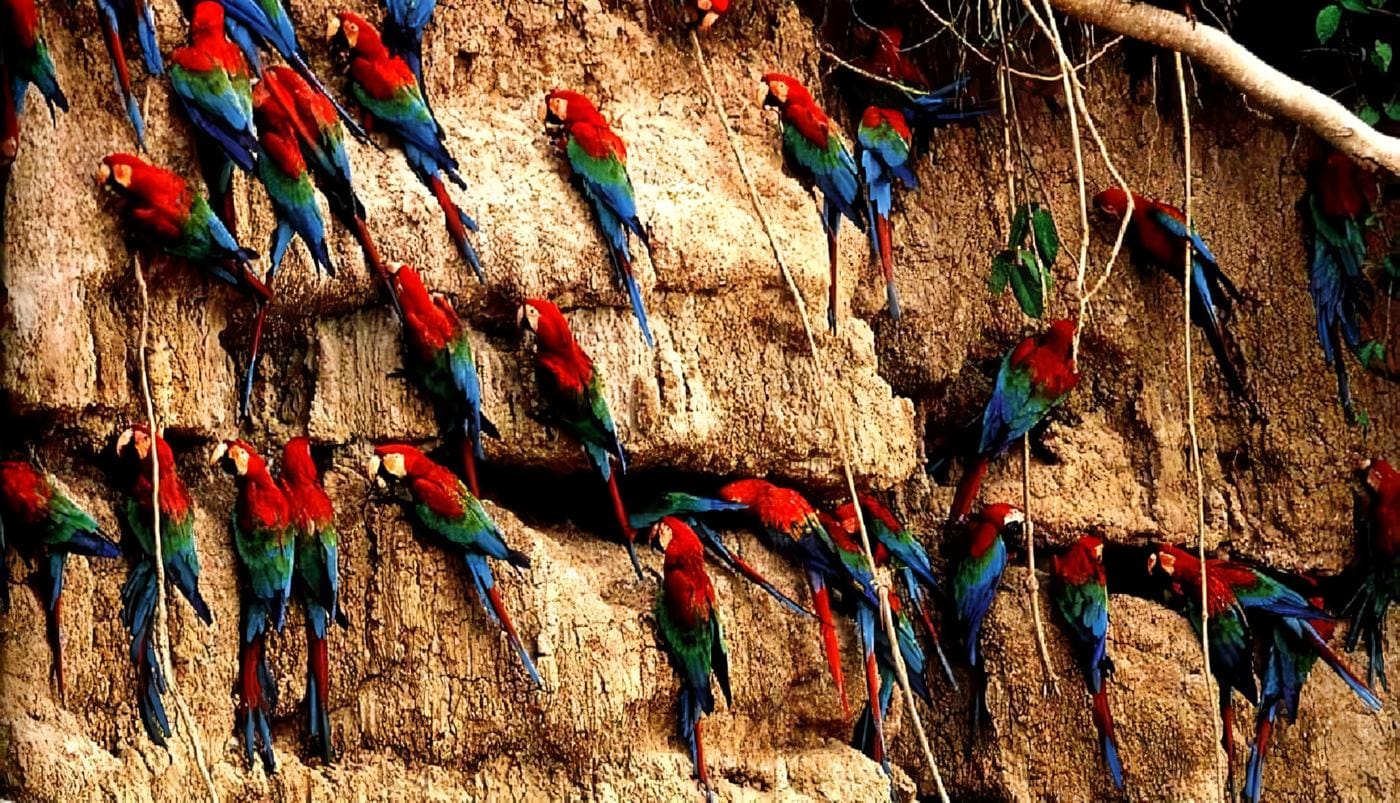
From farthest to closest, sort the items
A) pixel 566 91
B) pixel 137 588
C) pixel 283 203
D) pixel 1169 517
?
1. pixel 1169 517
2. pixel 566 91
3. pixel 283 203
4. pixel 137 588

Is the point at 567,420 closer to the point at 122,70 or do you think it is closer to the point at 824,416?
the point at 824,416

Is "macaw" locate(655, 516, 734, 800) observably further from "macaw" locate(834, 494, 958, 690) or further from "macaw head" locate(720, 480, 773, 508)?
"macaw" locate(834, 494, 958, 690)

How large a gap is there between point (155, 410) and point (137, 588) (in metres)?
→ 0.31

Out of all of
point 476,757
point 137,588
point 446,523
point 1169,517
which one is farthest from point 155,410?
point 1169,517

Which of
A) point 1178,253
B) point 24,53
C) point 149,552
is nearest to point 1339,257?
point 1178,253

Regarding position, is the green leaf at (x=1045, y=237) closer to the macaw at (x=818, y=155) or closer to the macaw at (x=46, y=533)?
the macaw at (x=818, y=155)

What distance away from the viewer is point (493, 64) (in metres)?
3.93

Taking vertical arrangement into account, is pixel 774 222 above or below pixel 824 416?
above

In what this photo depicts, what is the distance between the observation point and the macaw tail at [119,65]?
10.8ft

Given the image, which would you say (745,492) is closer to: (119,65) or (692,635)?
(692,635)

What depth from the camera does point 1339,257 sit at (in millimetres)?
4516

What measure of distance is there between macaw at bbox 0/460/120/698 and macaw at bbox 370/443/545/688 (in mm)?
509

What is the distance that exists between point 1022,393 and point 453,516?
1.32 meters

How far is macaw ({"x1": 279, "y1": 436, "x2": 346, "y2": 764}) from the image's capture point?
3400mm
